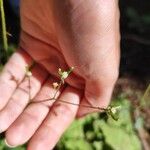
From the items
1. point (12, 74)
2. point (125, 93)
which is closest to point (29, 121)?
point (12, 74)

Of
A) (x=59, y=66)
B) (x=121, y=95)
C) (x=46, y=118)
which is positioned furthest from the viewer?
(x=121, y=95)

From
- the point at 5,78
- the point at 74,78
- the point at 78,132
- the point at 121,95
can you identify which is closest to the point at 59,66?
the point at 74,78

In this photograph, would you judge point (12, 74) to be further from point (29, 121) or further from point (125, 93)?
point (125, 93)

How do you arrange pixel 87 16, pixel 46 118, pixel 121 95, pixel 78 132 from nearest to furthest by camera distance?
pixel 87 16 < pixel 46 118 < pixel 78 132 < pixel 121 95

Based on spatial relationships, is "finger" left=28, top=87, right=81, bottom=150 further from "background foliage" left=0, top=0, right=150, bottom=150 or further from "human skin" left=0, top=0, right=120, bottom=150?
"background foliage" left=0, top=0, right=150, bottom=150

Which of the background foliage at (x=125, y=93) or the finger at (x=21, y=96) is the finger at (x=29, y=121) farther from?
the background foliage at (x=125, y=93)

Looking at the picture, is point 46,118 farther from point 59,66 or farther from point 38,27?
point 38,27

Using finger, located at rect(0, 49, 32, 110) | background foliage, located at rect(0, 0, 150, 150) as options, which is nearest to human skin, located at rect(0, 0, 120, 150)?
finger, located at rect(0, 49, 32, 110)
